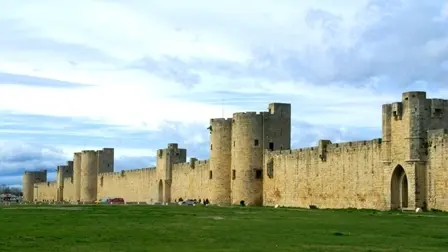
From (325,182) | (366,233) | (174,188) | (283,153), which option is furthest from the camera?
(174,188)

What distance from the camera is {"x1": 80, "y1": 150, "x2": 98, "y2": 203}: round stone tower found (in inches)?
3654

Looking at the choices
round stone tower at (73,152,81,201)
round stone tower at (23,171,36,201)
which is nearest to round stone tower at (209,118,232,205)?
round stone tower at (73,152,81,201)

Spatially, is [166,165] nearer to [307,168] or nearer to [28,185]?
[307,168]

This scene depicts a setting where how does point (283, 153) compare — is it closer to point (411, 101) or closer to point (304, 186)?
point (304, 186)

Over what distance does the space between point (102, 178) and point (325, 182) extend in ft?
165

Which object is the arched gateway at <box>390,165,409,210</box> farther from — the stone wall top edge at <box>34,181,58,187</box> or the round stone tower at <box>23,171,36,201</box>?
the round stone tower at <box>23,171,36,201</box>

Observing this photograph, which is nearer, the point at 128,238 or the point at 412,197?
the point at 128,238

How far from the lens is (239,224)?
25969 mm

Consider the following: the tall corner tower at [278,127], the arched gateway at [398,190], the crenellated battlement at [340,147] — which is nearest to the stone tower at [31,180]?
the tall corner tower at [278,127]

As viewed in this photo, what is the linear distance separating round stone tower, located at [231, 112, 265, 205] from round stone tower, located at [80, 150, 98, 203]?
4199cm

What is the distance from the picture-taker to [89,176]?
93.1m

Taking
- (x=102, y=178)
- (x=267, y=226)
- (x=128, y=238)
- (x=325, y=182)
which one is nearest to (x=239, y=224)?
(x=267, y=226)

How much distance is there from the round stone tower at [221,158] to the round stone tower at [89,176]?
3833 centimetres

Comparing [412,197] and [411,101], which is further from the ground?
[411,101]
